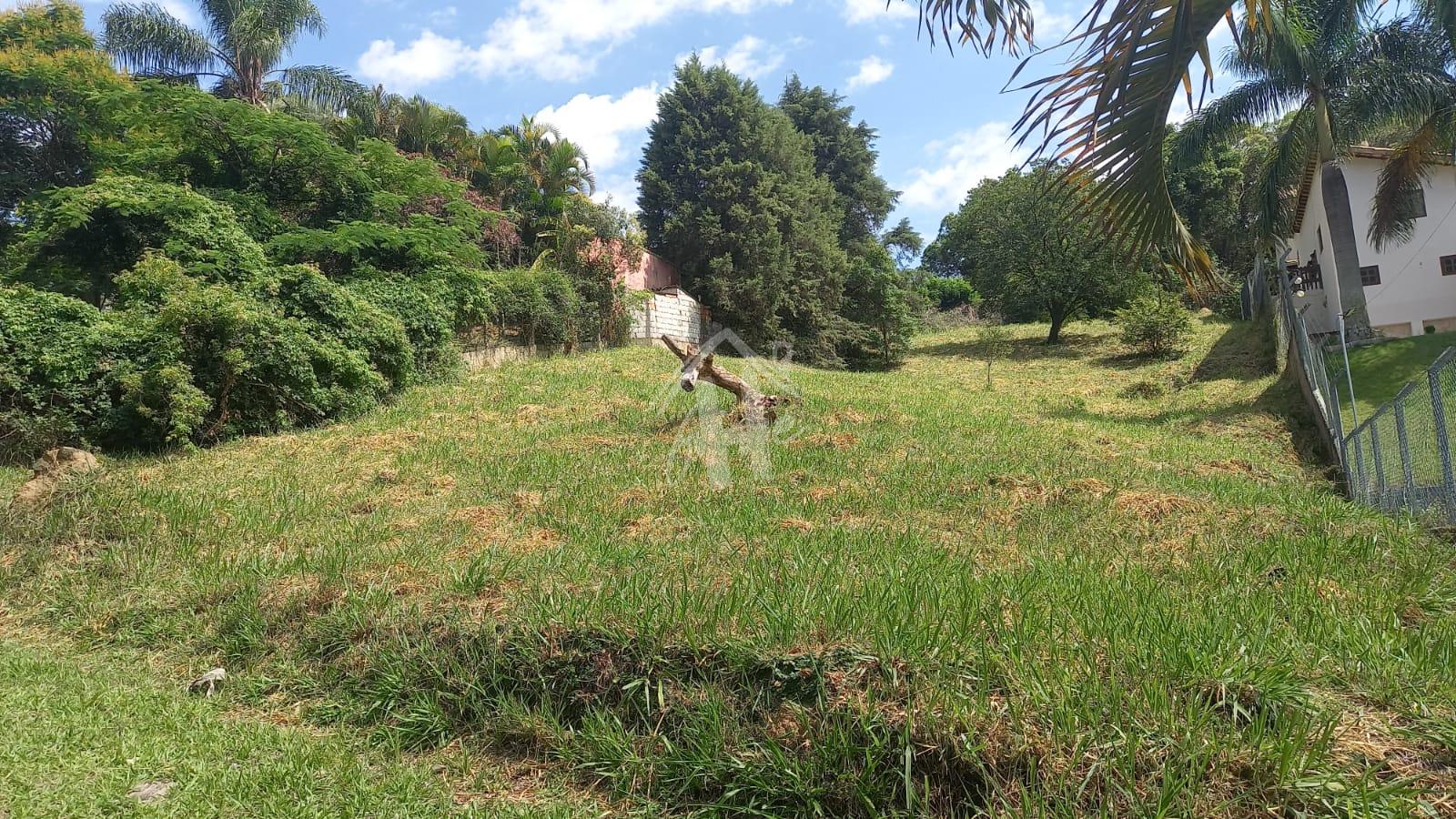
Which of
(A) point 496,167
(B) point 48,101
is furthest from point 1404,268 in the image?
(B) point 48,101

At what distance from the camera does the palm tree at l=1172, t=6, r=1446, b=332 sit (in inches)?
521

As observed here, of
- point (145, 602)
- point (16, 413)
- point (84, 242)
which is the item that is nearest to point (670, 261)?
point (84, 242)

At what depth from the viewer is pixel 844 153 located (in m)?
36.2

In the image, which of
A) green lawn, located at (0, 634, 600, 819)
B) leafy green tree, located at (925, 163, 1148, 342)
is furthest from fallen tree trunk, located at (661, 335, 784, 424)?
leafy green tree, located at (925, 163, 1148, 342)

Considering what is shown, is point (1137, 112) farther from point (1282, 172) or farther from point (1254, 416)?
point (1282, 172)

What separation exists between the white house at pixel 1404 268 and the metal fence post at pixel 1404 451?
1467 cm

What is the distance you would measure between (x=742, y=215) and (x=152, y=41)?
18.4m

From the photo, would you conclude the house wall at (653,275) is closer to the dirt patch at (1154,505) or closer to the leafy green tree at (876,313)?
the leafy green tree at (876,313)

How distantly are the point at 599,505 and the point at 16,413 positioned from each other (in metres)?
8.46

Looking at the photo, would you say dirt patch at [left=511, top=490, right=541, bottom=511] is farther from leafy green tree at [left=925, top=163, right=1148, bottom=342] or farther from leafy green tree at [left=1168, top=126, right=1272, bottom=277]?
leafy green tree at [left=1168, top=126, right=1272, bottom=277]

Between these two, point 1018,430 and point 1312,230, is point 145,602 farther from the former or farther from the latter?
point 1312,230

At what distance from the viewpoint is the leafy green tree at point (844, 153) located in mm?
35969

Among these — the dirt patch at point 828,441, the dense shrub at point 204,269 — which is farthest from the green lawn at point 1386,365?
the dense shrub at point 204,269

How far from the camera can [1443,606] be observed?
377cm
